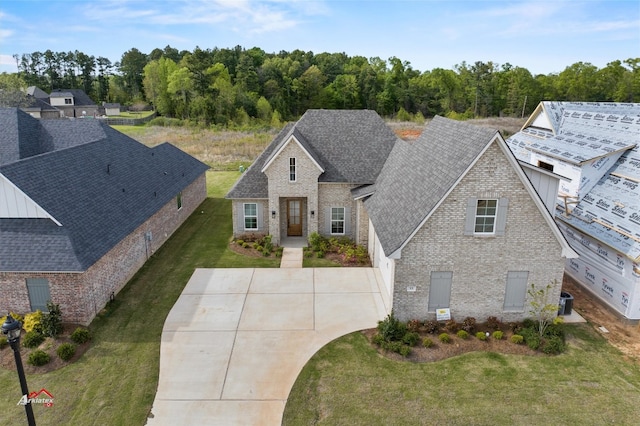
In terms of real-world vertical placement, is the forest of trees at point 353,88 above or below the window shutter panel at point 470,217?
above

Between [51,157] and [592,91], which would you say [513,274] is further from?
[592,91]

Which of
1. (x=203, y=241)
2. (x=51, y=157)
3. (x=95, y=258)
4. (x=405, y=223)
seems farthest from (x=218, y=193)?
(x=405, y=223)

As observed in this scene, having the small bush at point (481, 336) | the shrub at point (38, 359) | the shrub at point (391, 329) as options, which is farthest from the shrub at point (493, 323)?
the shrub at point (38, 359)

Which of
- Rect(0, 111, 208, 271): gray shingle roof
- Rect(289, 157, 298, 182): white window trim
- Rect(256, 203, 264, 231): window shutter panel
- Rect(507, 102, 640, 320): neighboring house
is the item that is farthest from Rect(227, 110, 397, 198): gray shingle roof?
Rect(507, 102, 640, 320): neighboring house

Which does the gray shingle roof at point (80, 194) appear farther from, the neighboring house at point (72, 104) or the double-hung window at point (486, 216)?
the neighboring house at point (72, 104)

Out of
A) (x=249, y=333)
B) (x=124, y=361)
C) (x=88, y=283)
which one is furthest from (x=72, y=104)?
(x=249, y=333)
